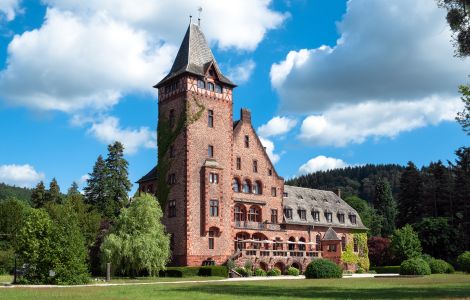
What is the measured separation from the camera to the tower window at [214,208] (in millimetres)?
57984

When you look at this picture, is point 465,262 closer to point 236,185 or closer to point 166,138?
point 236,185

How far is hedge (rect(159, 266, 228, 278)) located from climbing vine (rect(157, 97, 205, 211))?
889 centimetres

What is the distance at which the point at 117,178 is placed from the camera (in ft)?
247

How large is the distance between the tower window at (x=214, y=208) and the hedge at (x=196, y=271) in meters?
7.12

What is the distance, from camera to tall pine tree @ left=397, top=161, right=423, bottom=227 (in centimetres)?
9356

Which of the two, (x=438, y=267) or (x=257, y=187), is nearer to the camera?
(x=438, y=267)

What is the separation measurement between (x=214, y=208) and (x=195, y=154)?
6056 millimetres

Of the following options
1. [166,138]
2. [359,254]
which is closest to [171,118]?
[166,138]

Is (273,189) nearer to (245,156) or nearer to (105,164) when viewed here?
(245,156)

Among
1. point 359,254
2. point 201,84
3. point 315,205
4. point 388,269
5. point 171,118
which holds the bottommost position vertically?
point 388,269

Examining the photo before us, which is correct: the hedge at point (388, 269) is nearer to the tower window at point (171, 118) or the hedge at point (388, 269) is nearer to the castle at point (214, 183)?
the castle at point (214, 183)

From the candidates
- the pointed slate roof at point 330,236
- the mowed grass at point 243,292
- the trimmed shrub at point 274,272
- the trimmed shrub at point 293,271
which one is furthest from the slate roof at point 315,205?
the mowed grass at point 243,292

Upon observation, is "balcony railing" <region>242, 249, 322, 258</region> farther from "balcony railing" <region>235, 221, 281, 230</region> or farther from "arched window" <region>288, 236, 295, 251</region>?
"balcony railing" <region>235, 221, 281, 230</region>

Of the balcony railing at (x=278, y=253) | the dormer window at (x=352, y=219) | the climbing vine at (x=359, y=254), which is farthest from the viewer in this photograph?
the dormer window at (x=352, y=219)
